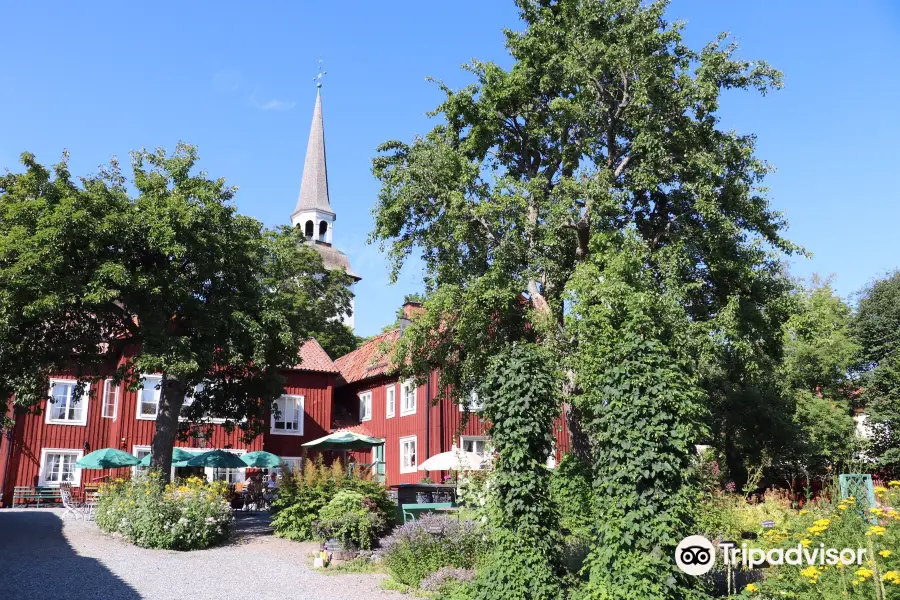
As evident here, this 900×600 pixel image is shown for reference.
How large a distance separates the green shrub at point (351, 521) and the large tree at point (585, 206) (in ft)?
13.8

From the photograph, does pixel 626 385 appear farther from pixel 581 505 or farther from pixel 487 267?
pixel 487 267

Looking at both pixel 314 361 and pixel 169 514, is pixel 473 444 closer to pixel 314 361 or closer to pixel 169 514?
pixel 314 361

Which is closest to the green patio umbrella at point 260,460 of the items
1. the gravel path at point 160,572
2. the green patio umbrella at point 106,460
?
the green patio umbrella at point 106,460

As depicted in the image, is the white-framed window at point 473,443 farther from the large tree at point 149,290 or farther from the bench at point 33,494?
the bench at point 33,494

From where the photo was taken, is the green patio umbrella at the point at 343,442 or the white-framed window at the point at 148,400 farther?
the white-framed window at the point at 148,400

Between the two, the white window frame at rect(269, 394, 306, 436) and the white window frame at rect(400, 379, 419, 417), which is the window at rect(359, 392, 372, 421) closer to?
the white window frame at rect(269, 394, 306, 436)

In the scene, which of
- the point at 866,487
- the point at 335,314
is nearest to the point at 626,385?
the point at 866,487

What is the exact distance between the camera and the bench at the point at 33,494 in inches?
1078

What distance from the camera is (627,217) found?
18.9 m

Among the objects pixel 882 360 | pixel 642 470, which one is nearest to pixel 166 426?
pixel 642 470

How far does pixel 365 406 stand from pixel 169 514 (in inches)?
701

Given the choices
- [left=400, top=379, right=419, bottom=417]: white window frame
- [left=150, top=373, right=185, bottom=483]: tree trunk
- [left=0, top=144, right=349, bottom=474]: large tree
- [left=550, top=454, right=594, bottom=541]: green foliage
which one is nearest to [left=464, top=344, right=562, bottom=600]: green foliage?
[left=550, top=454, right=594, bottom=541]: green foliage

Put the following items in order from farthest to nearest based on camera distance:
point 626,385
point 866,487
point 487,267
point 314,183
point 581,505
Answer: point 314,183, point 487,267, point 866,487, point 581,505, point 626,385

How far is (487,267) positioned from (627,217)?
3.92m
